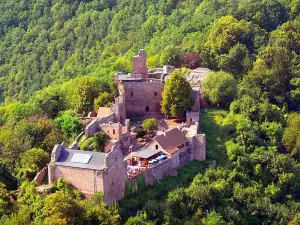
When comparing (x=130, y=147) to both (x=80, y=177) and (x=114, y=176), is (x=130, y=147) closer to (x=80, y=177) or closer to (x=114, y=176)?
(x=114, y=176)

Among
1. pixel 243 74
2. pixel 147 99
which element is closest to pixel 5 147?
pixel 147 99

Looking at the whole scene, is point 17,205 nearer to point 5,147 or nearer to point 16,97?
point 5,147

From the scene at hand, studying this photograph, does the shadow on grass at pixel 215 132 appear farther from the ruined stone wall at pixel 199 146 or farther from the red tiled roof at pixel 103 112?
the red tiled roof at pixel 103 112

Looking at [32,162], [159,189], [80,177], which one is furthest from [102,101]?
[80,177]

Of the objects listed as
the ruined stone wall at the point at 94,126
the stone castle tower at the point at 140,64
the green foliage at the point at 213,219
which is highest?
the stone castle tower at the point at 140,64

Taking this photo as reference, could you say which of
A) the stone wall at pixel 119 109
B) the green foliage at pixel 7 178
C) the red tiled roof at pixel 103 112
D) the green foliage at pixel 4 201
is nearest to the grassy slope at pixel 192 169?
the stone wall at pixel 119 109

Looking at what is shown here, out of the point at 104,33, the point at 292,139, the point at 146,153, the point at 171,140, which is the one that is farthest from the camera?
the point at 104,33
